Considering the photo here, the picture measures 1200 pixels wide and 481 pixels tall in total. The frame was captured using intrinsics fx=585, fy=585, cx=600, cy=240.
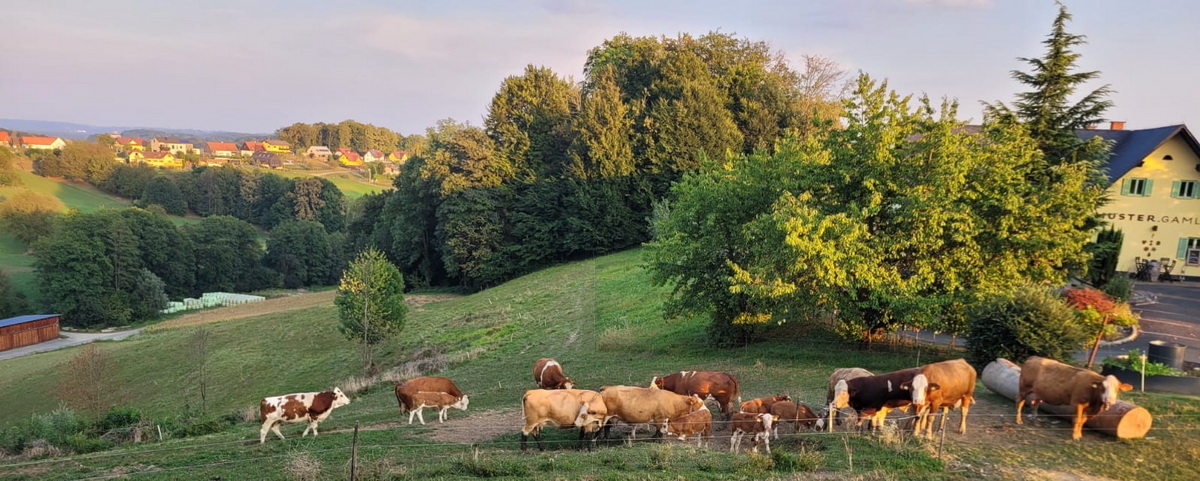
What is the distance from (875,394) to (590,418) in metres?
5.54

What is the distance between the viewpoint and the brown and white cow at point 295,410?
1351cm

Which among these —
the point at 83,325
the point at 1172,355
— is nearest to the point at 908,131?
the point at 1172,355

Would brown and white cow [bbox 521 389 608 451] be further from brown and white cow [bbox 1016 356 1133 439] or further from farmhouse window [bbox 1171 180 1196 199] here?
farmhouse window [bbox 1171 180 1196 199]

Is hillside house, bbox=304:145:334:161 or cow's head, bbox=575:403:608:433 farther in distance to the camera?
hillside house, bbox=304:145:334:161

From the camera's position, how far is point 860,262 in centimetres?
1636

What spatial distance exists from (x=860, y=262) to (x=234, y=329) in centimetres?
4135

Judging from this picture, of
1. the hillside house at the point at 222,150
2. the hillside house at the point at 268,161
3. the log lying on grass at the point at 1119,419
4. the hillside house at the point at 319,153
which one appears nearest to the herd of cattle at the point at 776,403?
the log lying on grass at the point at 1119,419

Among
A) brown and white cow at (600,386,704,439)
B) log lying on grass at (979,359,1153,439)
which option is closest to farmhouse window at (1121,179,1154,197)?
log lying on grass at (979,359,1153,439)

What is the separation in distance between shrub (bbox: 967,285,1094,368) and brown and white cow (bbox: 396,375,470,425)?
43.3 ft

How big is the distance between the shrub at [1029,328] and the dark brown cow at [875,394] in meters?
4.59

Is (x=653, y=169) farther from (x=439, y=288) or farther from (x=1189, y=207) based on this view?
(x=1189, y=207)

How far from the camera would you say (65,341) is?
5184 centimetres

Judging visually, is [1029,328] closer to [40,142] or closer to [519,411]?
[519,411]

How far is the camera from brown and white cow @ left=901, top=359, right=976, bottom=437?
10.7m
